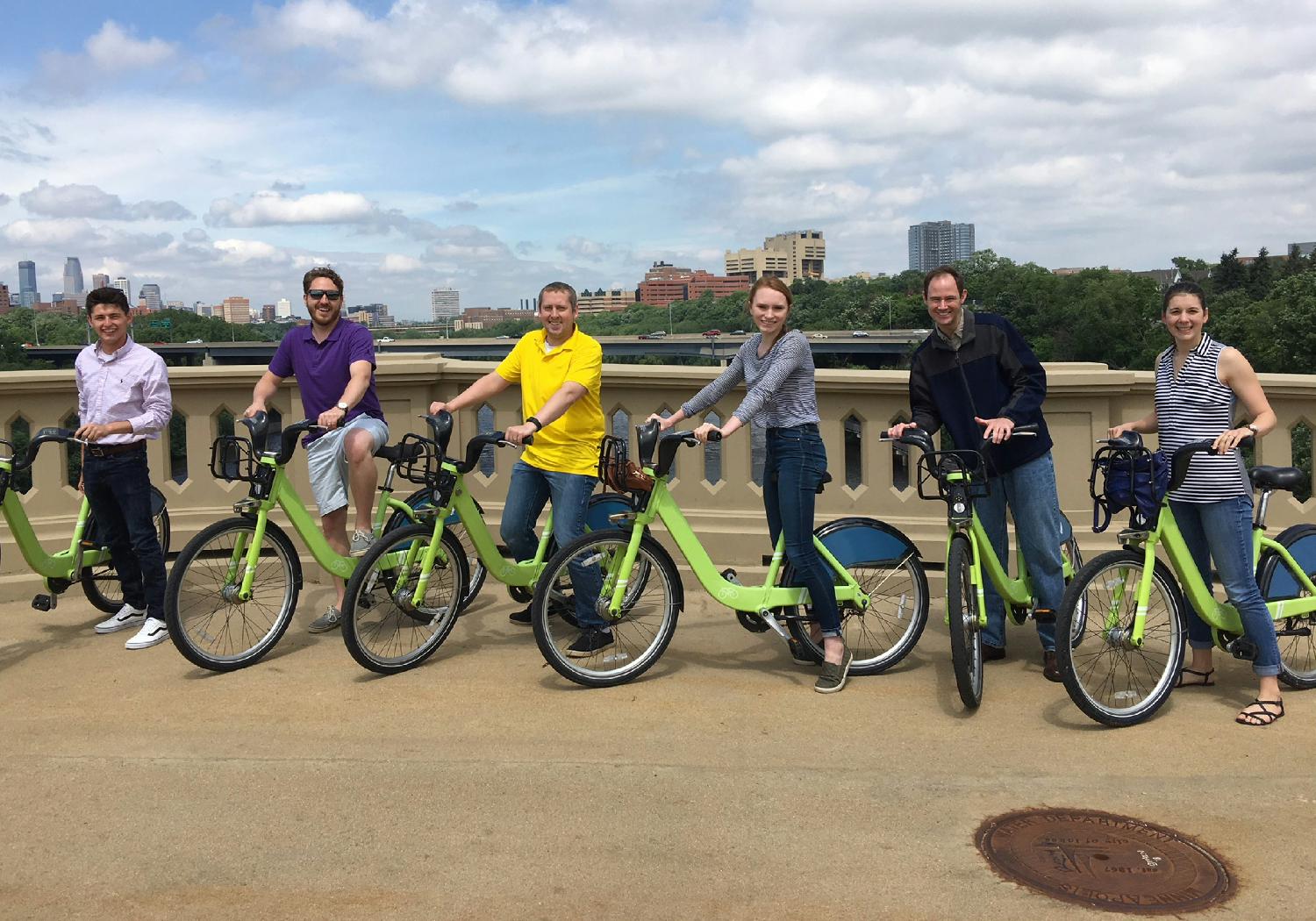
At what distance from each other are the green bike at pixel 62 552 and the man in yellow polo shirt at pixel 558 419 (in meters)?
2.08

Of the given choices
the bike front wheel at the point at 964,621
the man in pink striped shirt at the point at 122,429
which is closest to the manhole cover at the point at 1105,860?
the bike front wheel at the point at 964,621

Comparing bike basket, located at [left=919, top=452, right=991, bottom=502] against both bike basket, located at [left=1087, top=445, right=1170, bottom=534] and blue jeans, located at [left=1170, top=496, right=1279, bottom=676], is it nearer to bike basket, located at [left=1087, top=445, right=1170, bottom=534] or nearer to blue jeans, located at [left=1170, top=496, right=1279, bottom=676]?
bike basket, located at [left=1087, top=445, right=1170, bottom=534]

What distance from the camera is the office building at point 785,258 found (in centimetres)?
16225

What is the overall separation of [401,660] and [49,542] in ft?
10.2

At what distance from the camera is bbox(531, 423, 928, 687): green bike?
531cm

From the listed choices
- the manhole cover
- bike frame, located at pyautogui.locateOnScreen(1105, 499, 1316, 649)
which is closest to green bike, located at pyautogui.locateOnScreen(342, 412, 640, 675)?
bike frame, located at pyautogui.locateOnScreen(1105, 499, 1316, 649)

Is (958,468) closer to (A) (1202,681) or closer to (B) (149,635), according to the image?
(A) (1202,681)

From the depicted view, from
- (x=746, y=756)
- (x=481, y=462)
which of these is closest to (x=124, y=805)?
(x=746, y=756)

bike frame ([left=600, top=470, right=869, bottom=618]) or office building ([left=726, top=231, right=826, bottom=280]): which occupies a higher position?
office building ([left=726, top=231, right=826, bottom=280])

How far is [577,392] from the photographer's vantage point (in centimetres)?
557

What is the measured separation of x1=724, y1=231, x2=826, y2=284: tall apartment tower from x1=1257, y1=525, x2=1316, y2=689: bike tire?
488ft

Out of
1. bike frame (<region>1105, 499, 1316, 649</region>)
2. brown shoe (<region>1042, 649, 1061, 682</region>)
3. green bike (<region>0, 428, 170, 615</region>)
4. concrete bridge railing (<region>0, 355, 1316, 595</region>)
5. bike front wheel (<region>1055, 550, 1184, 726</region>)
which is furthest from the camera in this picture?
concrete bridge railing (<region>0, 355, 1316, 595</region>)

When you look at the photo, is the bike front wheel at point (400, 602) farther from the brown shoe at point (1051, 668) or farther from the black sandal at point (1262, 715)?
the black sandal at point (1262, 715)

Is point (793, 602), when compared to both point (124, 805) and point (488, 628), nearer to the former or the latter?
point (488, 628)
